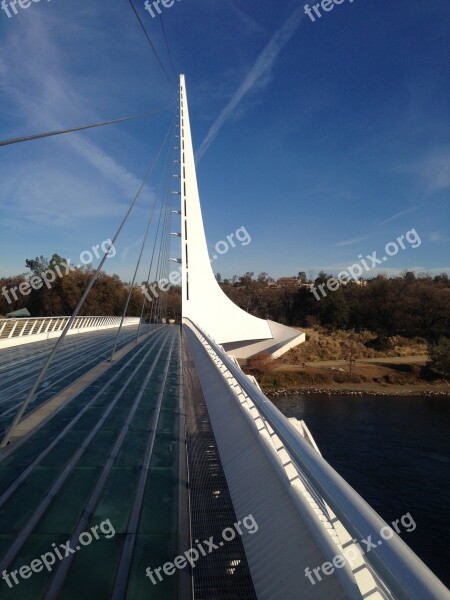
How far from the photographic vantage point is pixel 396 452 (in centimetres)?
1502

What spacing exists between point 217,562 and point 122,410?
268 cm

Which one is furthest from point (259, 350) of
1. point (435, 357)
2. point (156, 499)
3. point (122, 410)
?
point (156, 499)

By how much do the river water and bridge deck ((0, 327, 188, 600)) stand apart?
26.3ft

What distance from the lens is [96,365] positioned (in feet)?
25.5

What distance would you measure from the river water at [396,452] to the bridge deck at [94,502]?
8003 millimetres

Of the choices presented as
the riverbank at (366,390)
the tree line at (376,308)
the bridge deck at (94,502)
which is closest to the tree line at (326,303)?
the tree line at (376,308)

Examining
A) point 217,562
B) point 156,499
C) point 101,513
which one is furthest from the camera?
point 156,499

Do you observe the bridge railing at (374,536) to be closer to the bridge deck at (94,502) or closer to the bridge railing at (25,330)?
→ the bridge deck at (94,502)

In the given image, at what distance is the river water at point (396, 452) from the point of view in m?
10.3

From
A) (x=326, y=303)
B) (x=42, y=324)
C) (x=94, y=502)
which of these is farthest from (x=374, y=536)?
(x=326, y=303)

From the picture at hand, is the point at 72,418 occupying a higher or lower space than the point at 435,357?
higher

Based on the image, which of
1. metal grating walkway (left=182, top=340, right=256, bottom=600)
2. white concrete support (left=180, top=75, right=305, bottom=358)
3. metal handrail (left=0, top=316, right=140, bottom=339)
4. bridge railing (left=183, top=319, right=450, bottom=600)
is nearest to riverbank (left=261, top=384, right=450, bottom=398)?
white concrete support (left=180, top=75, right=305, bottom=358)

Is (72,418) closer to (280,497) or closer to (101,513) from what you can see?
(101,513)

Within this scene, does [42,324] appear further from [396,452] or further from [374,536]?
[374,536]
